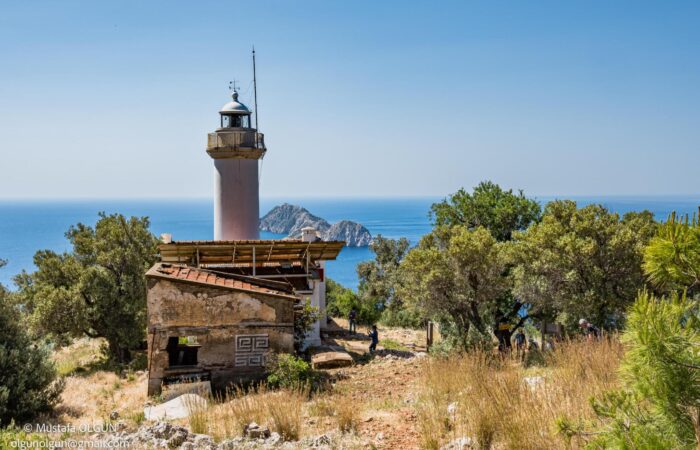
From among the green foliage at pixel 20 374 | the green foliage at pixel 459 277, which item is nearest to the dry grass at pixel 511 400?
the green foliage at pixel 459 277

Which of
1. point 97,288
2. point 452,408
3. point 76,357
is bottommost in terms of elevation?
point 76,357

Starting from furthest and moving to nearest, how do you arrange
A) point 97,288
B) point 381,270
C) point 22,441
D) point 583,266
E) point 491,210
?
1. point 381,270
2. point 491,210
3. point 97,288
4. point 583,266
5. point 22,441

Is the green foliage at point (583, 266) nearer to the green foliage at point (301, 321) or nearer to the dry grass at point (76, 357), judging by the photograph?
the green foliage at point (301, 321)

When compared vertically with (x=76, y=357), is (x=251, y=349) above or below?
above

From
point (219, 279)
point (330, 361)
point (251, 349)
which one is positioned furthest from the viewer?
point (330, 361)

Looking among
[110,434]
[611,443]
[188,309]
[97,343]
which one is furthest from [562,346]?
[97,343]

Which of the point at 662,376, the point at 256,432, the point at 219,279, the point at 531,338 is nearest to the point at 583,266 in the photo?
the point at 531,338

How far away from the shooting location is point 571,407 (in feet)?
20.1

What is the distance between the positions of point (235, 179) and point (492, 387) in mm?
20270

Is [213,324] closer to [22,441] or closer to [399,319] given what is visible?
[22,441]

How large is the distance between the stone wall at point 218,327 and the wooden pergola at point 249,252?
411 cm

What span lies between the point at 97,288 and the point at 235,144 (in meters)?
8.36

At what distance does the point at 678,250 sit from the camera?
3752mm

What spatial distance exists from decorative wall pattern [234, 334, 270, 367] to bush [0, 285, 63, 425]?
4624mm
